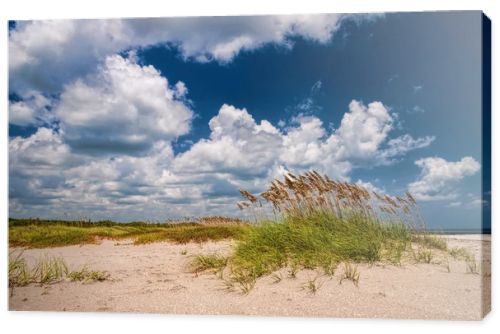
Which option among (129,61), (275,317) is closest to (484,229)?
(275,317)

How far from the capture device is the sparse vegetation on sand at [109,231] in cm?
629

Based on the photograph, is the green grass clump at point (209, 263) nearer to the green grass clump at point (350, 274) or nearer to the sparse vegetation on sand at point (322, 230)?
the sparse vegetation on sand at point (322, 230)

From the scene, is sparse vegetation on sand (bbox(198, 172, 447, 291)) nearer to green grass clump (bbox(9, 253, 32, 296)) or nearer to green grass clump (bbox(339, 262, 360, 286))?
green grass clump (bbox(339, 262, 360, 286))

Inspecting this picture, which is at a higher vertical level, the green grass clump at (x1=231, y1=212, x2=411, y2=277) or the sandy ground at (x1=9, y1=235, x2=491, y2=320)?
the green grass clump at (x1=231, y1=212, x2=411, y2=277)

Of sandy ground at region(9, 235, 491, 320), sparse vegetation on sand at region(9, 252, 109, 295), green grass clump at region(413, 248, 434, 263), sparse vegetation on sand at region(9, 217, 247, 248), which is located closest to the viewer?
sandy ground at region(9, 235, 491, 320)

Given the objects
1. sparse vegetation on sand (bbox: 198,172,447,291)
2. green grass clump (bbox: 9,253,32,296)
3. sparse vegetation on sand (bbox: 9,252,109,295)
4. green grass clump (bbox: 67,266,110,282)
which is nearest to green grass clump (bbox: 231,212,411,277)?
sparse vegetation on sand (bbox: 198,172,447,291)

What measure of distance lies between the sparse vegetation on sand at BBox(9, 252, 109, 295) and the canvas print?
20 mm

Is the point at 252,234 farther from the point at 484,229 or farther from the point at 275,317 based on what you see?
the point at 484,229

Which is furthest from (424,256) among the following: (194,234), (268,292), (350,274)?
(194,234)

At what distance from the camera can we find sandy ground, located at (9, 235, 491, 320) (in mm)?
5230

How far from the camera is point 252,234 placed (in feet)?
20.4

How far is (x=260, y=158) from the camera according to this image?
19.3 feet

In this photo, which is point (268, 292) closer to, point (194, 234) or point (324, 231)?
point (324, 231)

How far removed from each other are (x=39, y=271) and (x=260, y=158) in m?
2.57
